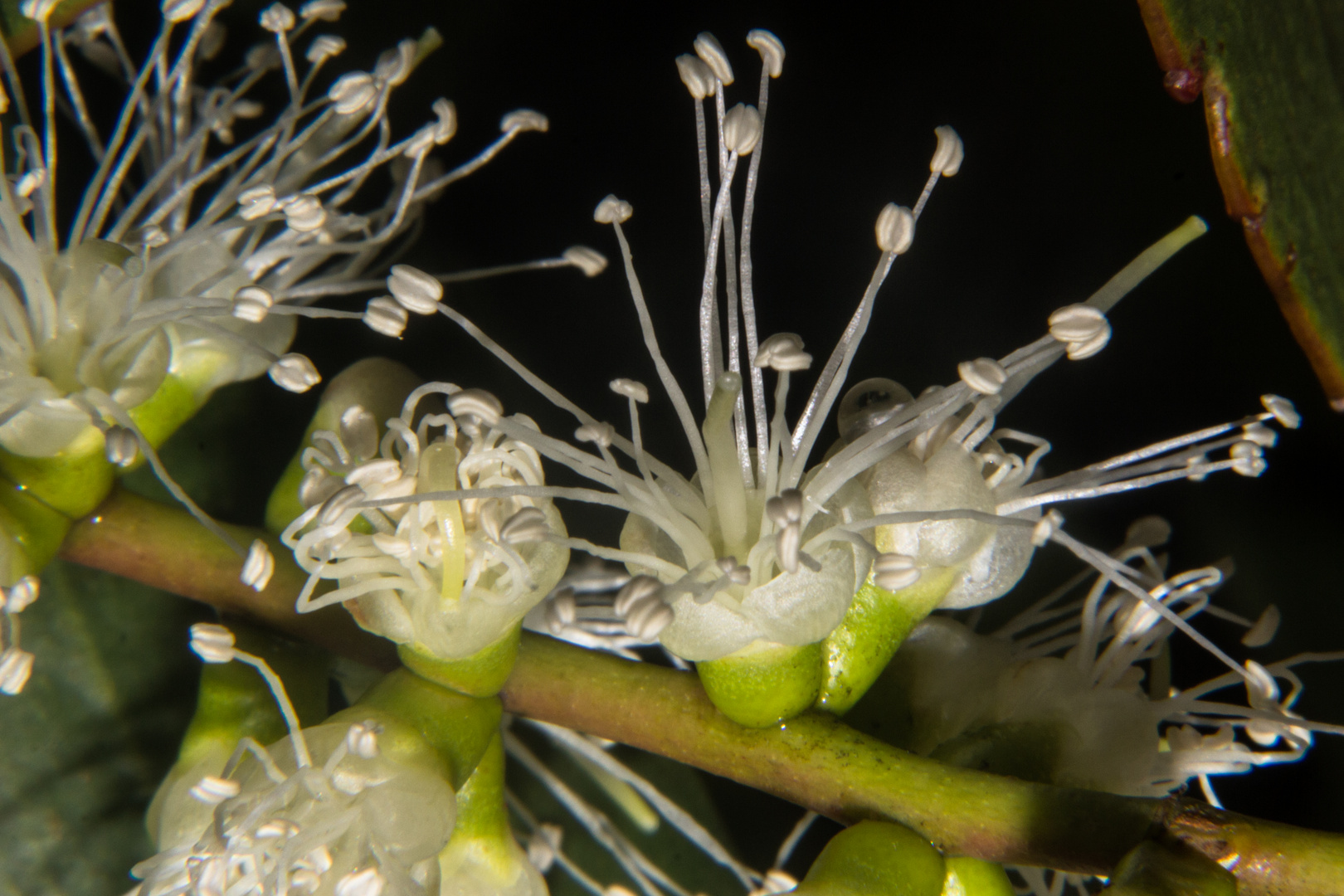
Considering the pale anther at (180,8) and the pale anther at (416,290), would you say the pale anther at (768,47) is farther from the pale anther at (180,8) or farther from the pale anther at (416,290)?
the pale anther at (180,8)

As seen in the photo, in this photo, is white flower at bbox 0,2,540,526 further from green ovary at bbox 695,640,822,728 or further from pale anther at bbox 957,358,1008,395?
pale anther at bbox 957,358,1008,395

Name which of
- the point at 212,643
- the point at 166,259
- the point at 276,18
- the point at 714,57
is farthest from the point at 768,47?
the point at 212,643

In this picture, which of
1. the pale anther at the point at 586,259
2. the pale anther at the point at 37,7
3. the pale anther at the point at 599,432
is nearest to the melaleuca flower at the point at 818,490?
the pale anther at the point at 599,432

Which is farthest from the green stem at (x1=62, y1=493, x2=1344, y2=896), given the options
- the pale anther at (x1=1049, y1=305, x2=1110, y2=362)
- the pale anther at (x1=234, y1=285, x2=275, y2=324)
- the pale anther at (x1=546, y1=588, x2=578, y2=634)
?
the pale anther at (x1=1049, y1=305, x2=1110, y2=362)

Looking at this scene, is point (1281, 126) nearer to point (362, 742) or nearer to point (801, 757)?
point (801, 757)

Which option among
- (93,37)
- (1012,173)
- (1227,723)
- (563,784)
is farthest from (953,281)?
(93,37)

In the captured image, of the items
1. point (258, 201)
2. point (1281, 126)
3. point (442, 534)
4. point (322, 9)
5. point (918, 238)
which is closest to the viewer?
point (1281, 126)
